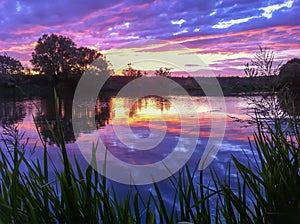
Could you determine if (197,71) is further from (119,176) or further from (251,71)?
(119,176)

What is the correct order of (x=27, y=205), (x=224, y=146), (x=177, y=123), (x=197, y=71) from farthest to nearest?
1. (x=177, y=123)
2. (x=224, y=146)
3. (x=197, y=71)
4. (x=27, y=205)

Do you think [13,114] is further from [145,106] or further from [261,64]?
[261,64]

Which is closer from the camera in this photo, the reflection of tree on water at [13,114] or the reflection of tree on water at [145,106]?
the reflection of tree on water at [13,114]

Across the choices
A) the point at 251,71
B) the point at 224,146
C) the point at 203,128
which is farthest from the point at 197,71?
the point at 203,128

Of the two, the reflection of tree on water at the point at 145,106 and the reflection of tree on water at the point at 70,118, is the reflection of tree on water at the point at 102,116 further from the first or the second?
the reflection of tree on water at the point at 145,106

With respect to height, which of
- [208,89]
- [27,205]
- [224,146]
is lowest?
[224,146]

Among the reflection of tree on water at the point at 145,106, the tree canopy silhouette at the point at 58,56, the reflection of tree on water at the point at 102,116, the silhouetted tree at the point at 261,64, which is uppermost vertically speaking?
the tree canopy silhouette at the point at 58,56

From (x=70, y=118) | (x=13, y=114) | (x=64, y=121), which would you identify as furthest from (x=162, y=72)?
(x=13, y=114)

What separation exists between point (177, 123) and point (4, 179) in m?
7.90

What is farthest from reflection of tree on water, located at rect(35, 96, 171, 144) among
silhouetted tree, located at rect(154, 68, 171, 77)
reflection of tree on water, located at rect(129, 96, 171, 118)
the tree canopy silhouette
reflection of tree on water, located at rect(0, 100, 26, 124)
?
the tree canopy silhouette

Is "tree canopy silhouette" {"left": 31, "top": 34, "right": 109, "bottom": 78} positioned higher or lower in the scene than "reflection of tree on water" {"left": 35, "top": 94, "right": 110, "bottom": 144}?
higher

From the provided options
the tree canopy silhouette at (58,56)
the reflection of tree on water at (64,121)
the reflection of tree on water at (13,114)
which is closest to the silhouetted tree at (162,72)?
the reflection of tree on water at (64,121)

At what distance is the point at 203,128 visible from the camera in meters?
7.27

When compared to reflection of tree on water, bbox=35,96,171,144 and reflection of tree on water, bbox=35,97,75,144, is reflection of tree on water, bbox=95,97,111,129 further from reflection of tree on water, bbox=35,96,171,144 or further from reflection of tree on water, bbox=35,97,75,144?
reflection of tree on water, bbox=35,97,75,144
